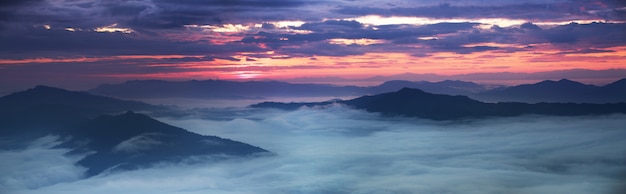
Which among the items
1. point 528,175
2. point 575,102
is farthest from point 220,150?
point 575,102

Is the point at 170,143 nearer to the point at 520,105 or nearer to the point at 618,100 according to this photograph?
Answer: the point at 520,105

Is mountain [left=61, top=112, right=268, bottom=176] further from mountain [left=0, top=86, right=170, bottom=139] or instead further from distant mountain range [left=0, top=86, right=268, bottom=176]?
mountain [left=0, top=86, right=170, bottom=139]

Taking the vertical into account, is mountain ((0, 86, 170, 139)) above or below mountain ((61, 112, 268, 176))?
above

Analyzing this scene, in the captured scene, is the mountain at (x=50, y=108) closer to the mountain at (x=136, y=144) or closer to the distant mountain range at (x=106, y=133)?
the distant mountain range at (x=106, y=133)

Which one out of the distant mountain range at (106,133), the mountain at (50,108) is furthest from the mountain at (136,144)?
the mountain at (50,108)

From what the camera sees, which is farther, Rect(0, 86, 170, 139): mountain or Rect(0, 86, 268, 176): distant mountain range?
Rect(0, 86, 170, 139): mountain

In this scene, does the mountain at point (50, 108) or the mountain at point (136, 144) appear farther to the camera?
the mountain at point (50, 108)

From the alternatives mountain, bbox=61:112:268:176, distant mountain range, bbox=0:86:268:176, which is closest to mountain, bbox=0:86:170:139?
distant mountain range, bbox=0:86:268:176

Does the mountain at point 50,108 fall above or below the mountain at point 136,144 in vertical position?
above
